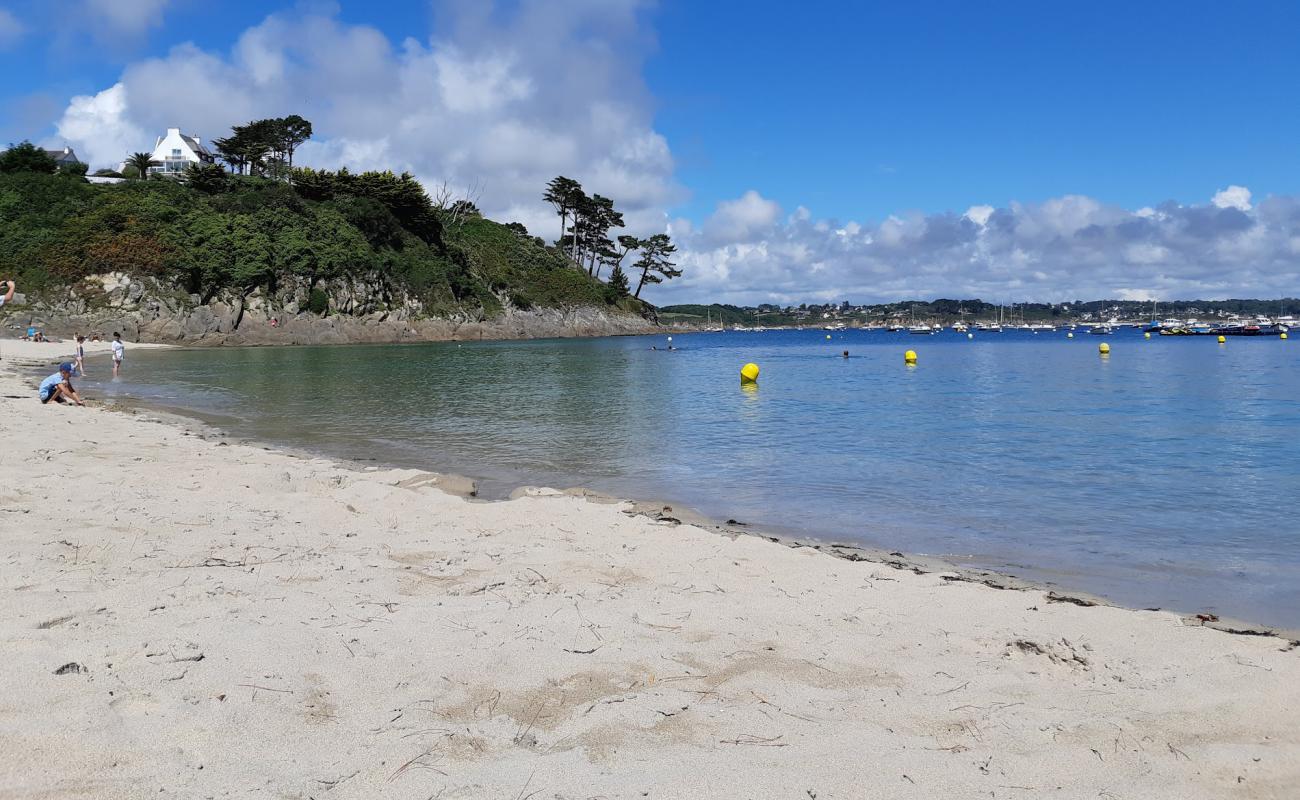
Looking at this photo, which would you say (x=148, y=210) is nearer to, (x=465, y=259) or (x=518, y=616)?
(x=465, y=259)

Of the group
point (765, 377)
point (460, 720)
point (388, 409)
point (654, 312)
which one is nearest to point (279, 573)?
point (460, 720)

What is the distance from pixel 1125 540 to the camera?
883cm

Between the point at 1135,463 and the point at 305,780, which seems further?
the point at 1135,463

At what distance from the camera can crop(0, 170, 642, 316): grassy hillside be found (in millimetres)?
53156

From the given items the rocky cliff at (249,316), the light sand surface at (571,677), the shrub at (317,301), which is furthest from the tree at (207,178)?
the light sand surface at (571,677)

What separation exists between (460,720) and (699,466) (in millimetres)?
10210

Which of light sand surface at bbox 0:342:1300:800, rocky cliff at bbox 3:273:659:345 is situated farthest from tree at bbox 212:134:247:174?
light sand surface at bbox 0:342:1300:800

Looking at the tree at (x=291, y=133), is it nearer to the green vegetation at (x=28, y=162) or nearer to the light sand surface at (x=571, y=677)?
the green vegetation at (x=28, y=162)

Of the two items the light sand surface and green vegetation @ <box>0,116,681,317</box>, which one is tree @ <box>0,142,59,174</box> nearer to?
green vegetation @ <box>0,116,681,317</box>

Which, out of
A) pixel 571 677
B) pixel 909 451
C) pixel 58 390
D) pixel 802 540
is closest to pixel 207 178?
pixel 58 390

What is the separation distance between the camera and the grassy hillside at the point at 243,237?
53.2 metres

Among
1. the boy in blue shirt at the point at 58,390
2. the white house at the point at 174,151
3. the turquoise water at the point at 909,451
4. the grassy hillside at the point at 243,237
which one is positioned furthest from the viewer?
the white house at the point at 174,151

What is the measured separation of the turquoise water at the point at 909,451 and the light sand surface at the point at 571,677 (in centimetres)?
257

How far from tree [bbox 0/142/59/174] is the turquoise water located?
42728mm
